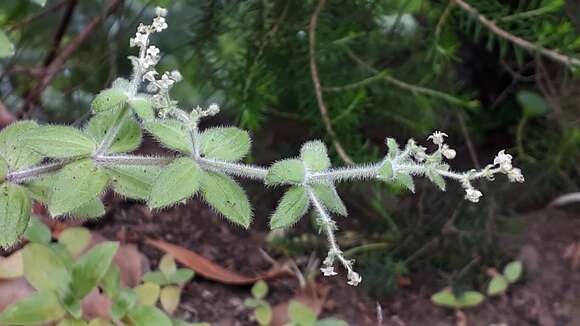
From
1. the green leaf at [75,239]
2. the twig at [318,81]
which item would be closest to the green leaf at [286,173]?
the twig at [318,81]

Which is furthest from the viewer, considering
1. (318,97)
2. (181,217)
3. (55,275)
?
(181,217)

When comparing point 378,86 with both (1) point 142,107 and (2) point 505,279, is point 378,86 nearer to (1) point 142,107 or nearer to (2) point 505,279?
(2) point 505,279

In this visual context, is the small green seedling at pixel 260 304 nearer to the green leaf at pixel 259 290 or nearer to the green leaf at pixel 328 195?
the green leaf at pixel 259 290

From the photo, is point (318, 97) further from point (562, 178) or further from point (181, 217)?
point (562, 178)

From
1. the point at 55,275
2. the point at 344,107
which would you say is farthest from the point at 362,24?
the point at 55,275

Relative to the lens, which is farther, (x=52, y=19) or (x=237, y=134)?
(x=52, y=19)
